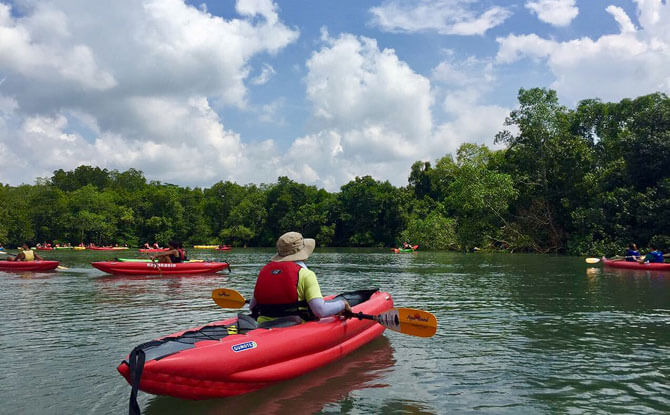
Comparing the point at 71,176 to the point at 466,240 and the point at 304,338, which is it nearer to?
the point at 466,240

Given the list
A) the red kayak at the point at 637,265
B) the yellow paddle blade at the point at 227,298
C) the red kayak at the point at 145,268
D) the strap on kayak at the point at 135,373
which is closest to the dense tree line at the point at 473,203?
the red kayak at the point at 637,265

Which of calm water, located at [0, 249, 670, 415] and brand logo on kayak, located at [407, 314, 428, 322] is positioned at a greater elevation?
brand logo on kayak, located at [407, 314, 428, 322]

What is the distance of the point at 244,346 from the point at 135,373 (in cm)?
114

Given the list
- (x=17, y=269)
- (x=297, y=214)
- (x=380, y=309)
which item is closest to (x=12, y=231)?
(x=297, y=214)

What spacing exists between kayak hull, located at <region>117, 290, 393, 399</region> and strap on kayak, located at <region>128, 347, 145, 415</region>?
57mm

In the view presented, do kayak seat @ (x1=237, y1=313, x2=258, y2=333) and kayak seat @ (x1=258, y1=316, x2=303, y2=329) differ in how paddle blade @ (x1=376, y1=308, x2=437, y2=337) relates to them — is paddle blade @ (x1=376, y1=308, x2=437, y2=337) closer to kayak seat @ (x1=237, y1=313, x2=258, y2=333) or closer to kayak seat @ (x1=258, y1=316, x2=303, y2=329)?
kayak seat @ (x1=258, y1=316, x2=303, y2=329)

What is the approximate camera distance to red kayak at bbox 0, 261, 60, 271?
21406 mm

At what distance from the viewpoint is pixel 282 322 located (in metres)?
6.07

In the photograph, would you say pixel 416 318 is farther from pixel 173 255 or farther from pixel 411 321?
pixel 173 255

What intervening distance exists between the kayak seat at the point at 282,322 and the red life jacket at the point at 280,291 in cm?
10

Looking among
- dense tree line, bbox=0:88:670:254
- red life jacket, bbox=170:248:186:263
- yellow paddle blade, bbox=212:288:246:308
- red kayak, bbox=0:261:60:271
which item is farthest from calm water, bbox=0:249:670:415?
dense tree line, bbox=0:88:670:254

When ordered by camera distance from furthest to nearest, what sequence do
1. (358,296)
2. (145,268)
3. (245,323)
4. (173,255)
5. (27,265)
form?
(27,265), (173,255), (145,268), (358,296), (245,323)

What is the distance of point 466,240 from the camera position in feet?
151

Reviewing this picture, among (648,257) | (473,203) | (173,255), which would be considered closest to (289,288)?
(173,255)
